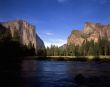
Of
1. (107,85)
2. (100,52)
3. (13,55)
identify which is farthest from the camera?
(100,52)

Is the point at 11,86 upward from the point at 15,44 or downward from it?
downward

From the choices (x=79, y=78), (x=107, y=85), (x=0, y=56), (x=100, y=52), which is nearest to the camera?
(x=107, y=85)

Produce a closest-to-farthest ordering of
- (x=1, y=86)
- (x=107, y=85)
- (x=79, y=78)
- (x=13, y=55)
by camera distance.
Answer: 1. (x=1, y=86)
2. (x=107, y=85)
3. (x=79, y=78)
4. (x=13, y=55)

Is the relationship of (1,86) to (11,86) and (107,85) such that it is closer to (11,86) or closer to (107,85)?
(11,86)

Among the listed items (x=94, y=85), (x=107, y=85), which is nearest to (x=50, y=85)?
(x=94, y=85)

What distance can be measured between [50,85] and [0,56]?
88.7 meters

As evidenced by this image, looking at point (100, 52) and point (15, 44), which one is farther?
point (100, 52)

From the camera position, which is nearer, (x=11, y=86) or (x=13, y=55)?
(x=11, y=86)

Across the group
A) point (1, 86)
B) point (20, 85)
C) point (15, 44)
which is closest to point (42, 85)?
point (20, 85)

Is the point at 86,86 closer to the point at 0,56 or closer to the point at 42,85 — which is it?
the point at 42,85

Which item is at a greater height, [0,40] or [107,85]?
[0,40]

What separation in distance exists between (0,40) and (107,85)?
352ft

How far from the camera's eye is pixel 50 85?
109 feet

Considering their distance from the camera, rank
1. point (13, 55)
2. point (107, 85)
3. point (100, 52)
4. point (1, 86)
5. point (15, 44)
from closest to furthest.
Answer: point (1, 86) → point (107, 85) → point (13, 55) → point (15, 44) → point (100, 52)
